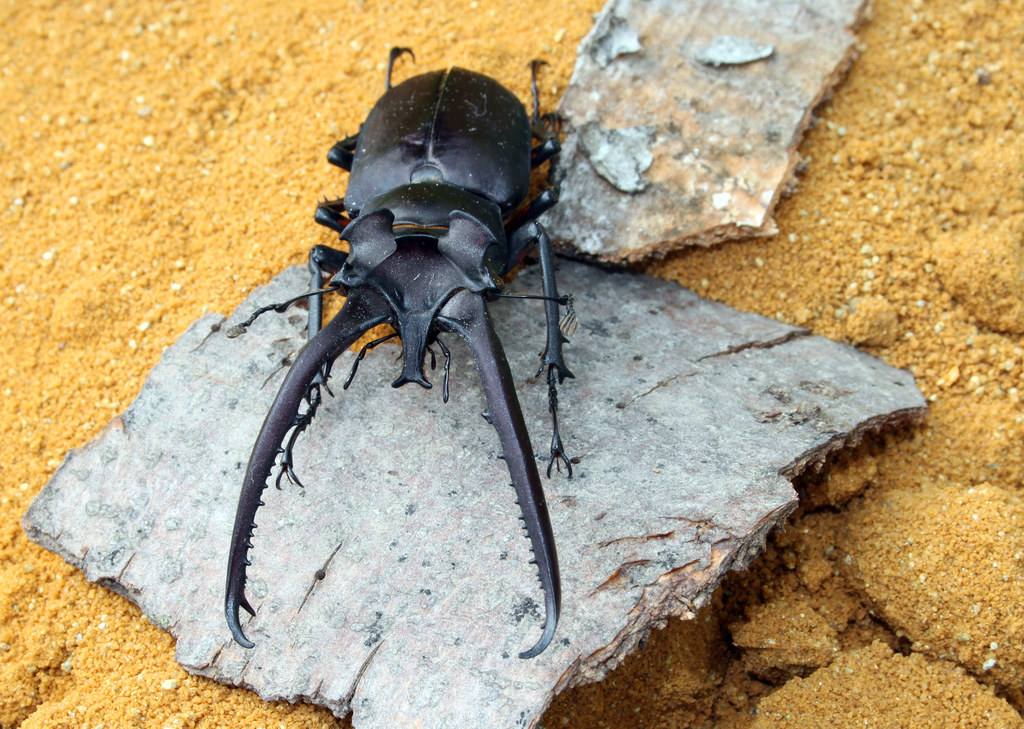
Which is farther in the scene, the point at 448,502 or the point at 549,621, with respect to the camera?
the point at 448,502

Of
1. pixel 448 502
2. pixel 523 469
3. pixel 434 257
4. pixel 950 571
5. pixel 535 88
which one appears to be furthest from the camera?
pixel 535 88

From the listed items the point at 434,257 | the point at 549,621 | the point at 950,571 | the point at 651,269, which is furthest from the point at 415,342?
the point at 950,571

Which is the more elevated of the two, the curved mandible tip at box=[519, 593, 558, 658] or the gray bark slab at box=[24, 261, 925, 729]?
the curved mandible tip at box=[519, 593, 558, 658]

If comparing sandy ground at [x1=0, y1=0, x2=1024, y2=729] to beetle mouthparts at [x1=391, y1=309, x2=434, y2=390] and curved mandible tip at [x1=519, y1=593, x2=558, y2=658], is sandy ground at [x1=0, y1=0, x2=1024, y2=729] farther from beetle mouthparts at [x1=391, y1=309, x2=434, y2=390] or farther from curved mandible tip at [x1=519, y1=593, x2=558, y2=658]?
beetle mouthparts at [x1=391, y1=309, x2=434, y2=390]

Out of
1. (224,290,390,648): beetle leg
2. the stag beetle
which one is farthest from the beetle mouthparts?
(224,290,390,648): beetle leg

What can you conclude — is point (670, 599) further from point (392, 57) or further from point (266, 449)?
point (392, 57)

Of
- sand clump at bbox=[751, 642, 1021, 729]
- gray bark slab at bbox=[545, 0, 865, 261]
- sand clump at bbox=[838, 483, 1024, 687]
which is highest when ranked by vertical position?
gray bark slab at bbox=[545, 0, 865, 261]
